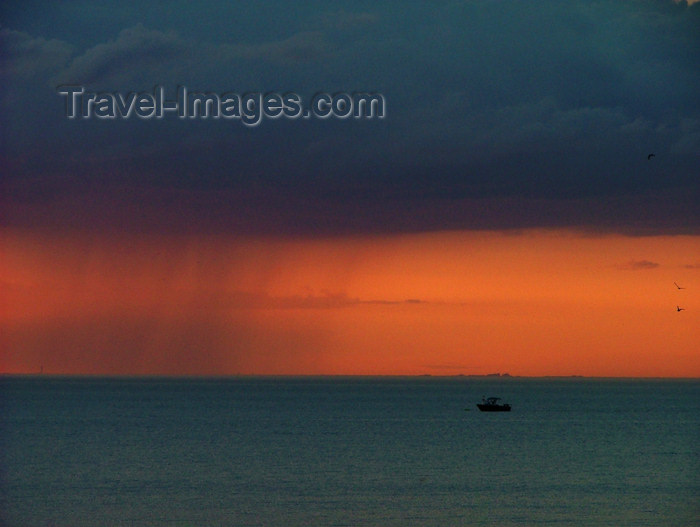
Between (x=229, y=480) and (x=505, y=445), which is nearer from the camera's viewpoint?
(x=229, y=480)

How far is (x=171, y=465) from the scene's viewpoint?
102750 millimetres

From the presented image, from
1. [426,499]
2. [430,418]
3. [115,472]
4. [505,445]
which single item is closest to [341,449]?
[505,445]

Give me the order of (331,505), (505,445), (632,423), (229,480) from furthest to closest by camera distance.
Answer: (632,423)
(505,445)
(229,480)
(331,505)

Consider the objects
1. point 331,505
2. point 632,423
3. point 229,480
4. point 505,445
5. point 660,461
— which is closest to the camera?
point 331,505

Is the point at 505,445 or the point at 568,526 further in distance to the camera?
the point at 505,445

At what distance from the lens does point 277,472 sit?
9700 cm

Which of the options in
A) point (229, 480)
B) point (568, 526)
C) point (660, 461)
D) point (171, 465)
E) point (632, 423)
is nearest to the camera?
point (568, 526)

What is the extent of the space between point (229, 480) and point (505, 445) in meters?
48.0

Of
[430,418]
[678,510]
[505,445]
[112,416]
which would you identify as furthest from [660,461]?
[112,416]

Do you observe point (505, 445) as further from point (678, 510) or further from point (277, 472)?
point (678, 510)

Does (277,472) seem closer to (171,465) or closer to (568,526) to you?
(171,465)

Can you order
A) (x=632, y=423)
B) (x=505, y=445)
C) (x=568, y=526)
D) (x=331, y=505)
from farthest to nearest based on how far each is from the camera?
(x=632, y=423)
(x=505, y=445)
(x=331, y=505)
(x=568, y=526)

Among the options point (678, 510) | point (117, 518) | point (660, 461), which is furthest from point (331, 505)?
point (660, 461)

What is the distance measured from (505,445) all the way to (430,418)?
6259 centimetres
